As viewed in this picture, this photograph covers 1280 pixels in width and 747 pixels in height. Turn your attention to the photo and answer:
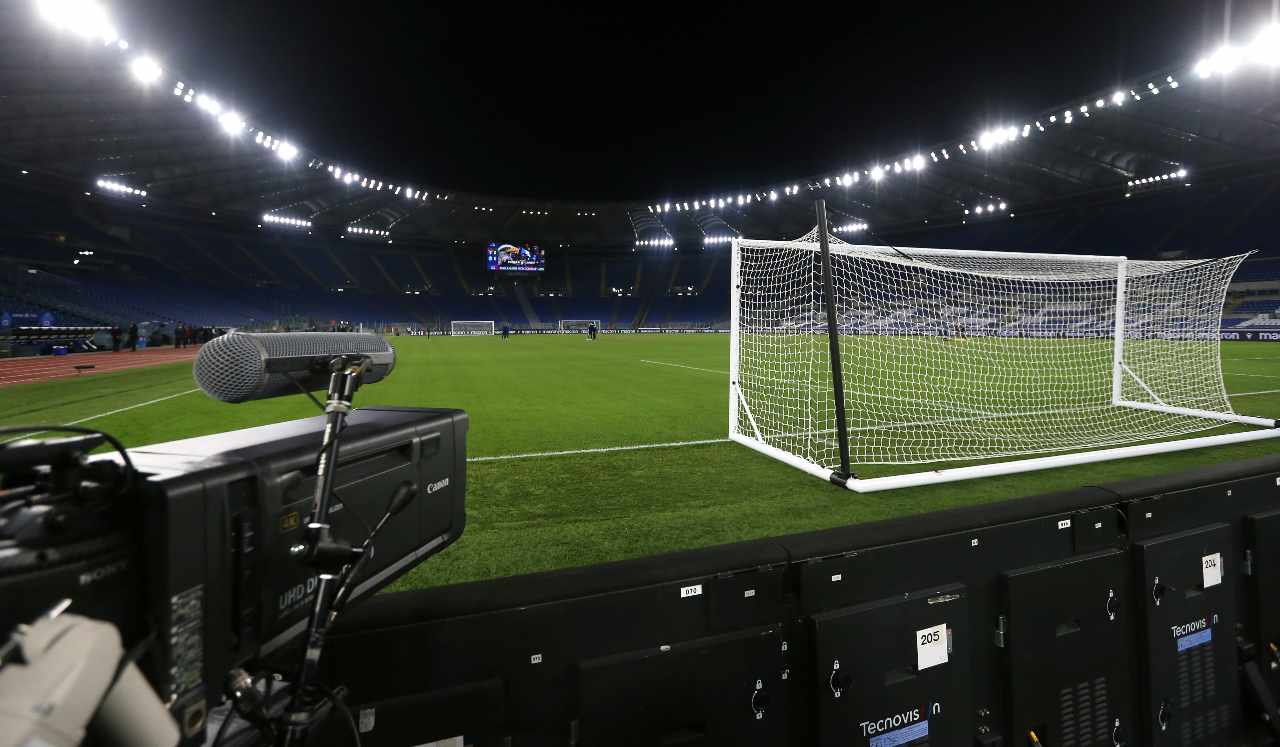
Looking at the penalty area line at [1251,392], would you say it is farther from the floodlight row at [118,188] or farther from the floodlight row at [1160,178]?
the floodlight row at [118,188]

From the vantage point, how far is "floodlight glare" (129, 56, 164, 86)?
694 inches

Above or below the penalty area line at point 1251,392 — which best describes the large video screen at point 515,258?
above

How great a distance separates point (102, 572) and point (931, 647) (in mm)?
2217

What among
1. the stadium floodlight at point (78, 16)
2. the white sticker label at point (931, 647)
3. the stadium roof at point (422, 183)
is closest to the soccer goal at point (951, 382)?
the white sticker label at point (931, 647)

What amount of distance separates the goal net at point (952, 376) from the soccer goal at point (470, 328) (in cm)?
3741

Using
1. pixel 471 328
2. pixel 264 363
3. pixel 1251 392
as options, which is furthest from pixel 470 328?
pixel 264 363

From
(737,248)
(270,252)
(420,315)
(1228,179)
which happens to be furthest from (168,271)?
(1228,179)

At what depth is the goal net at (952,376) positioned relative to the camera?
4.85 meters

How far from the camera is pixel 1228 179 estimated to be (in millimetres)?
26062

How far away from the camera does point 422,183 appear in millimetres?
41594

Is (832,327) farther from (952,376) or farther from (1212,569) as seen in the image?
(952,376)

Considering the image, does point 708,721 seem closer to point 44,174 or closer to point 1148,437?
point 1148,437

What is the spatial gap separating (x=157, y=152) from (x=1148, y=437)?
3417 centimetres

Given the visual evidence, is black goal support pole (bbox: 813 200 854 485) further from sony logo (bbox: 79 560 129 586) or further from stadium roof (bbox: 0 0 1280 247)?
stadium roof (bbox: 0 0 1280 247)
